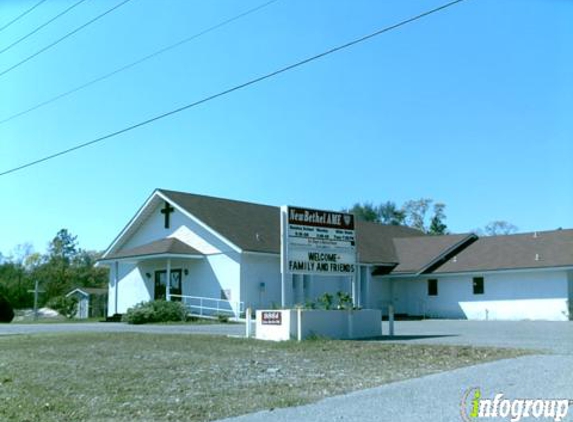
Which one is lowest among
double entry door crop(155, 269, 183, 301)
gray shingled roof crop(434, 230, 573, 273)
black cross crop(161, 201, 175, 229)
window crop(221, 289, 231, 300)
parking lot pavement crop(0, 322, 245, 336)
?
parking lot pavement crop(0, 322, 245, 336)

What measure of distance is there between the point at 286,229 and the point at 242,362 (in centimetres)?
738

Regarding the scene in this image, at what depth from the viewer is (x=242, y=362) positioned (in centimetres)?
1489

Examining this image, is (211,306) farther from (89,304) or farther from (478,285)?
(89,304)

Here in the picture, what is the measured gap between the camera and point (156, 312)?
1297 inches

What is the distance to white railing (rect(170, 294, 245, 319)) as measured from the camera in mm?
35781

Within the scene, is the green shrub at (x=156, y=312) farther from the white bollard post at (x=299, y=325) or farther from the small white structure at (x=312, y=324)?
the white bollard post at (x=299, y=325)

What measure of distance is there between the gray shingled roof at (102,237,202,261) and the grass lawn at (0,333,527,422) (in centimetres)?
1624

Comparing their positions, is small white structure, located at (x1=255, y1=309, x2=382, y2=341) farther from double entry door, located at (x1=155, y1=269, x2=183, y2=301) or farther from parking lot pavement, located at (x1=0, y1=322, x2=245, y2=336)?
double entry door, located at (x1=155, y1=269, x2=183, y2=301)

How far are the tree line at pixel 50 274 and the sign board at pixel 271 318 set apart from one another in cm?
4968

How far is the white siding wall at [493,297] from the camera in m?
36.2

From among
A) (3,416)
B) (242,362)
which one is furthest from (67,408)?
(242,362)

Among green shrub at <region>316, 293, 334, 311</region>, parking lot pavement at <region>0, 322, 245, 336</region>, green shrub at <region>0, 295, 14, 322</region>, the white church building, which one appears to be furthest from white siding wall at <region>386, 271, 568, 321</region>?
green shrub at <region>0, 295, 14, 322</region>

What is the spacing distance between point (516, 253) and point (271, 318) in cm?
2219

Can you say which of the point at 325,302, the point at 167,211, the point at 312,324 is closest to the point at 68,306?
the point at 167,211
